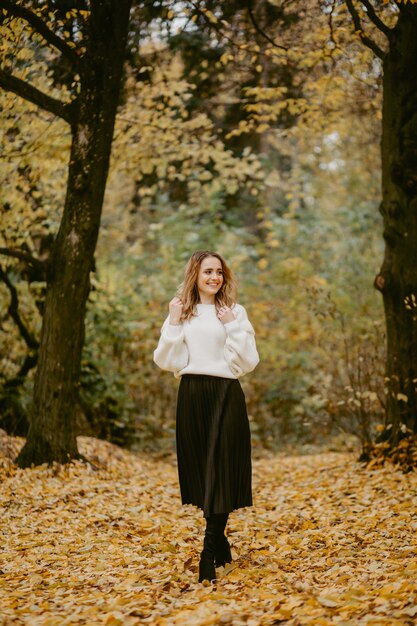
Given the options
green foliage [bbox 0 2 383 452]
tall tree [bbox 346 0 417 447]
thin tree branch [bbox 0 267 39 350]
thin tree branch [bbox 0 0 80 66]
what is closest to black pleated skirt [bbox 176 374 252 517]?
tall tree [bbox 346 0 417 447]

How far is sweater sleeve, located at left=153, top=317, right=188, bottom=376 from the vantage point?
4.61 meters

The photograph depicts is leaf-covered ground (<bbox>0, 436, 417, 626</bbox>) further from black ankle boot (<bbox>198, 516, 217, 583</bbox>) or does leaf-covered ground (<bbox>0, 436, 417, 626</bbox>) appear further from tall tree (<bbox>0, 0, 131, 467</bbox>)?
tall tree (<bbox>0, 0, 131, 467</bbox>)

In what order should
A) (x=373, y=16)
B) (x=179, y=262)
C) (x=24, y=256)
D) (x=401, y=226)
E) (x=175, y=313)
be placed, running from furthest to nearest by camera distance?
(x=179, y=262), (x=24, y=256), (x=401, y=226), (x=373, y=16), (x=175, y=313)

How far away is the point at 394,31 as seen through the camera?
7.62 meters

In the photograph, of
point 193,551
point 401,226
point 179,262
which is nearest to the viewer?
point 193,551

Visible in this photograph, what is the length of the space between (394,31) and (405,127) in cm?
105

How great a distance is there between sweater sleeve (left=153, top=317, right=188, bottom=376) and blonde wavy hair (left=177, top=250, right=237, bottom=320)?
150mm

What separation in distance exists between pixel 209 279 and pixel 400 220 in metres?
3.65

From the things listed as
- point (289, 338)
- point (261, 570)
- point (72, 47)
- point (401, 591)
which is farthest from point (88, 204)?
point (289, 338)

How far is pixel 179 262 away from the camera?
14219mm

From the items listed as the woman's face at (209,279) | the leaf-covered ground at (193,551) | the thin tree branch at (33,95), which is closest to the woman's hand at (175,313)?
the woman's face at (209,279)

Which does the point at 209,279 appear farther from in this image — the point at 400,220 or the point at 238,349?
the point at 400,220

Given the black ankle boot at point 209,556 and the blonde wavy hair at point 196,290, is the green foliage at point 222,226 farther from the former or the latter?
the black ankle boot at point 209,556

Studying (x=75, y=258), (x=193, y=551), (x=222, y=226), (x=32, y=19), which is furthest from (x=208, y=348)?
(x=222, y=226)
